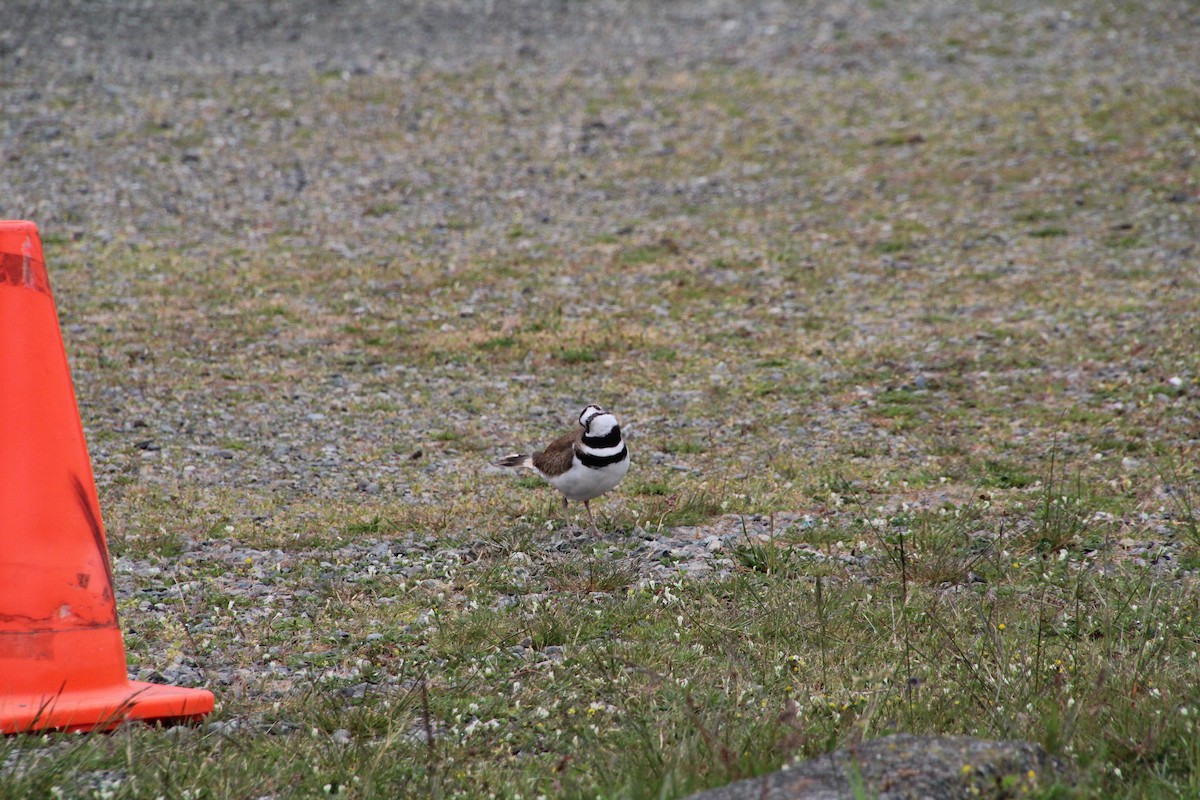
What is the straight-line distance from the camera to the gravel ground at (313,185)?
8508 mm

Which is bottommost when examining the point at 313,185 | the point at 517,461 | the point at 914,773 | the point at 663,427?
the point at 663,427

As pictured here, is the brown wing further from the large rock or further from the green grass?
the large rock

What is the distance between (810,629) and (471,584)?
2114 millimetres

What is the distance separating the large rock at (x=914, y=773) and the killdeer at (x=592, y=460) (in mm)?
4021

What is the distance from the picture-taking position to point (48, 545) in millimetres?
5512

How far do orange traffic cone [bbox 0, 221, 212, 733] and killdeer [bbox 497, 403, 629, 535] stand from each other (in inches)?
130

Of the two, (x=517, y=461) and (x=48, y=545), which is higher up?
(x=48, y=545)

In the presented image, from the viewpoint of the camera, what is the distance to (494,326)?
46.0ft

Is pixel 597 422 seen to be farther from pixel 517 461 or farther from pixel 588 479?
pixel 517 461

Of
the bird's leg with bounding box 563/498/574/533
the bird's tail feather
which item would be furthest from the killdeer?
the bird's tail feather

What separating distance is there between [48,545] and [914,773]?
12.4 ft

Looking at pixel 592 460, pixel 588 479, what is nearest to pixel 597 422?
pixel 592 460

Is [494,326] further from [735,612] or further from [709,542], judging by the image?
[735,612]

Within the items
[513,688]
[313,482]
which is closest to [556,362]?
[313,482]
